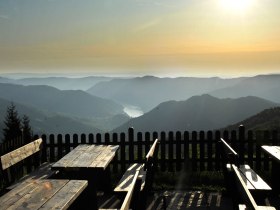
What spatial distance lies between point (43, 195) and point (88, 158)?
2.91 metres

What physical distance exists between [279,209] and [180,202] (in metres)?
2.14

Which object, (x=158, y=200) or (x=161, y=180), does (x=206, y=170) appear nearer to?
(x=161, y=180)

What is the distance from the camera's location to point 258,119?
170 feet

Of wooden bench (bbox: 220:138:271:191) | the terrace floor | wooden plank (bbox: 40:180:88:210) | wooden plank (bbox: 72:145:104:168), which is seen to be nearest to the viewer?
wooden plank (bbox: 40:180:88:210)

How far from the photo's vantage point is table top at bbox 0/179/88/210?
418 cm

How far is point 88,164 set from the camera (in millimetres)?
6891

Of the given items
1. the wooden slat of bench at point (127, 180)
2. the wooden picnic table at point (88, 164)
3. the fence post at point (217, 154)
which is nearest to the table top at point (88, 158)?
the wooden picnic table at point (88, 164)

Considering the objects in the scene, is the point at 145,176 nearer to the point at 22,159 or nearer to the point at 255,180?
the point at 255,180

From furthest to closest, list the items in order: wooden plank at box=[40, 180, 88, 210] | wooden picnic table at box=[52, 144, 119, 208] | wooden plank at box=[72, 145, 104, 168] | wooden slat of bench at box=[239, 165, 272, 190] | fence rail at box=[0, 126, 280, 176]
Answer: fence rail at box=[0, 126, 280, 176] < wooden plank at box=[72, 145, 104, 168] < wooden picnic table at box=[52, 144, 119, 208] < wooden slat of bench at box=[239, 165, 272, 190] < wooden plank at box=[40, 180, 88, 210]

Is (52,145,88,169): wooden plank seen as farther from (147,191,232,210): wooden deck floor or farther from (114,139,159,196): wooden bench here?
(147,191,232,210): wooden deck floor

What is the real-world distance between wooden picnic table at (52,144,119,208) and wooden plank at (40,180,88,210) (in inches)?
66.3

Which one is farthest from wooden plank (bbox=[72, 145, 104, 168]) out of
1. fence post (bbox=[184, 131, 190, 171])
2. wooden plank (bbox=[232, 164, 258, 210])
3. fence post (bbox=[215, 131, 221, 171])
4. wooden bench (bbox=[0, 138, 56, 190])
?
fence post (bbox=[215, 131, 221, 171])

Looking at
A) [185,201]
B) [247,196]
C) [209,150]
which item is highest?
[247,196]

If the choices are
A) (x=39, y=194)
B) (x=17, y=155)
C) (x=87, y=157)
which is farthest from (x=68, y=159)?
(x=39, y=194)
